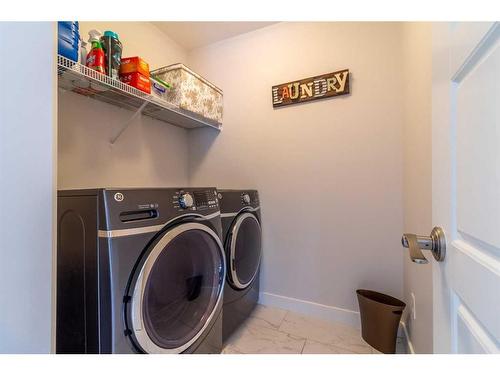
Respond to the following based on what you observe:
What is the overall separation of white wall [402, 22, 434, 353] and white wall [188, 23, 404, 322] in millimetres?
130

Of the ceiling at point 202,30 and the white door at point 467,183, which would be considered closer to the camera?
the white door at point 467,183

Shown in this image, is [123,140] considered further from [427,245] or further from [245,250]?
[427,245]

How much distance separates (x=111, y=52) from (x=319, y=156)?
154cm

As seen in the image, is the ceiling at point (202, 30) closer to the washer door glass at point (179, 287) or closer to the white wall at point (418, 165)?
the white wall at point (418, 165)

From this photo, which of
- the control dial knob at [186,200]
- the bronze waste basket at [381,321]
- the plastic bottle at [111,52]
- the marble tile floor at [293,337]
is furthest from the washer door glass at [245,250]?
the plastic bottle at [111,52]

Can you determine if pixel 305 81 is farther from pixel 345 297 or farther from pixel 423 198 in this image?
pixel 345 297

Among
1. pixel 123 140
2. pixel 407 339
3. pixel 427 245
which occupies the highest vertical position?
pixel 123 140

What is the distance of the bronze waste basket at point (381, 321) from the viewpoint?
3.98 feet

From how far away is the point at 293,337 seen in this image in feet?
4.66

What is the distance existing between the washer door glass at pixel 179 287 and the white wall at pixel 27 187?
28 cm

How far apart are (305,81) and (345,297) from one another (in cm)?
174

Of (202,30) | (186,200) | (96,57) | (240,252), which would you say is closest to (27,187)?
(186,200)

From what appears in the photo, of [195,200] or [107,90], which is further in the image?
[107,90]

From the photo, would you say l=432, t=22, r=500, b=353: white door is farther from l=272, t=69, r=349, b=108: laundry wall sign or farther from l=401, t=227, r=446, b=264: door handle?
l=272, t=69, r=349, b=108: laundry wall sign
